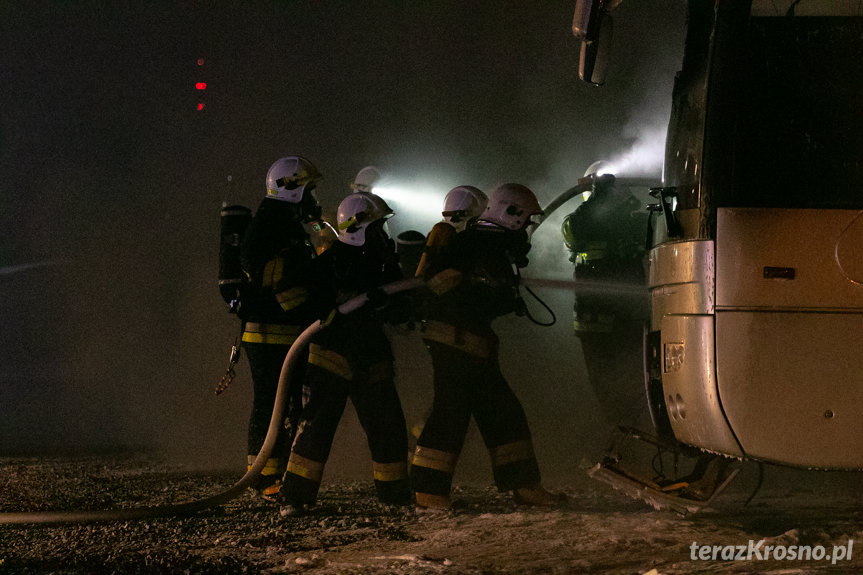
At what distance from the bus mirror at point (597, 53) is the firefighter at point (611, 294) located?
6.58 feet

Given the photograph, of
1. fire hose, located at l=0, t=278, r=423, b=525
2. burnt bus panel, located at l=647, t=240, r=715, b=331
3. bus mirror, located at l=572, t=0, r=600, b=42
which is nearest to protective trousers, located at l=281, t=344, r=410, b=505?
fire hose, located at l=0, t=278, r=423, b=525

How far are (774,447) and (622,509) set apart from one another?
1406 millimetres

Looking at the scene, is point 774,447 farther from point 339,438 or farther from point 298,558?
point 339,438

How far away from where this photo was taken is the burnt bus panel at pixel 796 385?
12.7ft

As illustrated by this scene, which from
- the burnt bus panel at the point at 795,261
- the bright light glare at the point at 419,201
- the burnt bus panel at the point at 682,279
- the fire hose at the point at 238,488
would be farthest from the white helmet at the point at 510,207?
the bright light glare at the point at 419,201

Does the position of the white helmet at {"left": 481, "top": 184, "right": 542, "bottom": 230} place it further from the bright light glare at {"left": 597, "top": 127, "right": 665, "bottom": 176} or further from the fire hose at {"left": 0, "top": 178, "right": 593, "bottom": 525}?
the bright light glare at {"left": 597, "top": 127, "right": 665, "bottom": 176}

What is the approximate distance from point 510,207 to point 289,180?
1.52 metres

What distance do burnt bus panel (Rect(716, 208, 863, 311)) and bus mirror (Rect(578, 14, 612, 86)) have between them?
44.5 inches

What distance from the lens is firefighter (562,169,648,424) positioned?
20.7 ft

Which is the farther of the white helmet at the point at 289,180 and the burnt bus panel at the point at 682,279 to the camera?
the white helmet at the point at 289,180

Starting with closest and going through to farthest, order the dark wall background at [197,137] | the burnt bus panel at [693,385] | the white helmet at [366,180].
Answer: the burnt bus panel at [693,385] → the white helmet at [366,180] → the dark wall background at [197,137]

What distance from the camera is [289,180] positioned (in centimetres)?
572

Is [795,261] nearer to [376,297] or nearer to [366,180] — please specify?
[376,297]

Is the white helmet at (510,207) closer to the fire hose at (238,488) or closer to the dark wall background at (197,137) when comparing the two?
the fire hose at (238,488)
